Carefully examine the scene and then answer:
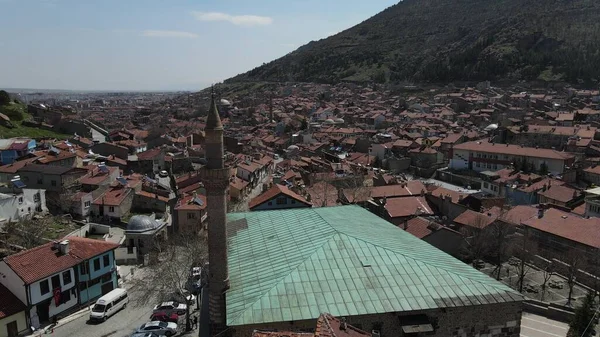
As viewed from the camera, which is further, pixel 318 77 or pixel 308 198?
pixel 318 77

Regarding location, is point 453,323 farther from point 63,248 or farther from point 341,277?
point 63,248

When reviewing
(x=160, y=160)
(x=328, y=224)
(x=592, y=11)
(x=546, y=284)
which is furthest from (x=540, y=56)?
(x=328, y=224)

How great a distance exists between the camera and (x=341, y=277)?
46.2 feet

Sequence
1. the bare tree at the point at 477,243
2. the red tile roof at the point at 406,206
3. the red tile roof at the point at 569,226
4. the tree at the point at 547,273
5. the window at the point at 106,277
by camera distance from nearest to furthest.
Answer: the tree at the point at 547,273, the red tile roof at the point at 569,226, the window at the point at 106,277, the bare tree at the point at 477,243, the red tile roof at the point at 406,206

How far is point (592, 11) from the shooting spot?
130 meters

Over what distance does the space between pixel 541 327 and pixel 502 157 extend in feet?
114

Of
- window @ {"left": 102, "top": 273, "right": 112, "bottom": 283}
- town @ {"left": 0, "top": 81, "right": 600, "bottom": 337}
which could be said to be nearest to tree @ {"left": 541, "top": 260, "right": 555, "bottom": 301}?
town @ {"left": 0, "top": 81, "right": 600, "bottom": 337}

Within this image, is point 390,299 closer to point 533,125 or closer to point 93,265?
point 93,265

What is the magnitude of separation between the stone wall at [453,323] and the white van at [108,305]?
13.3 meters

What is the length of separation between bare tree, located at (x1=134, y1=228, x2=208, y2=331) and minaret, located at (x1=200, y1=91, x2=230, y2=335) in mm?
7021

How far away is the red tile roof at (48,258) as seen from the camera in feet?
75.0

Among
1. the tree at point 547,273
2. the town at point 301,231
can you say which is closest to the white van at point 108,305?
the town at point 301,231

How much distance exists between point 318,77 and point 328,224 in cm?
15786

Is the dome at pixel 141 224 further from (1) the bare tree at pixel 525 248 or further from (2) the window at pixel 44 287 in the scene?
(1) the bare tree at pixel 525 248
